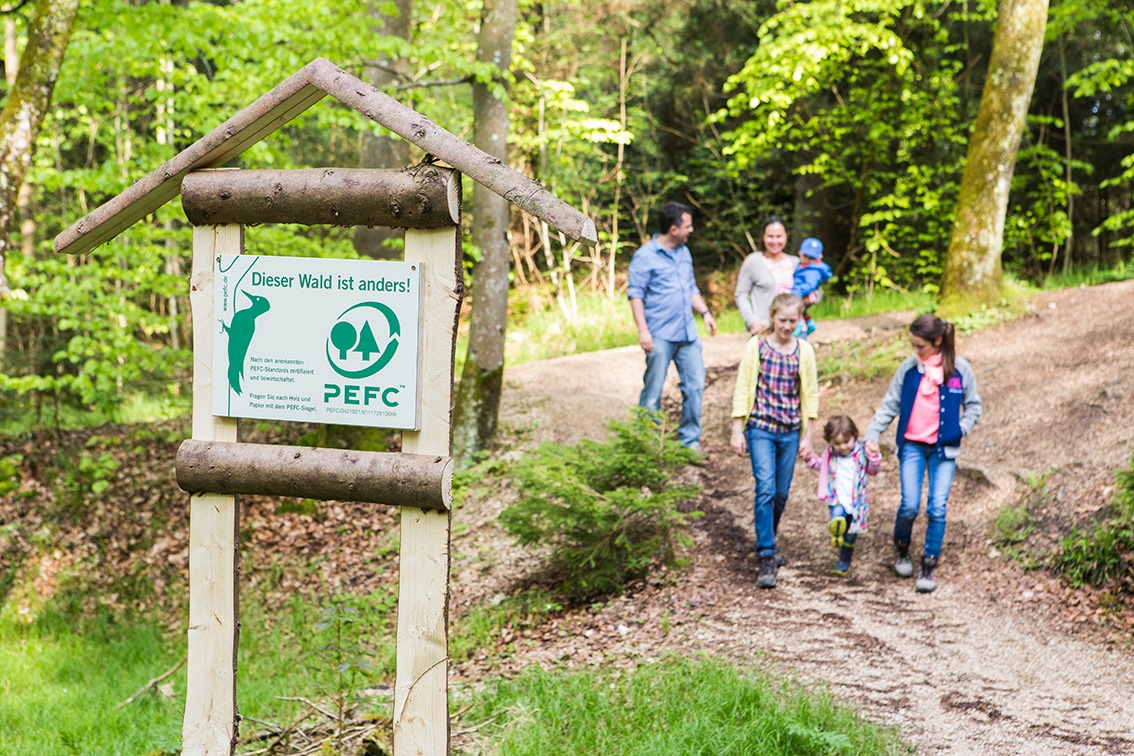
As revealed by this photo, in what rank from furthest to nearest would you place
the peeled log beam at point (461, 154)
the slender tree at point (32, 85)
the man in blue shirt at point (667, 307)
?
the man in blue shirt at point (667, 307)
the slender tree at point (32, 85)
the peeled log beam at point (461, 154)

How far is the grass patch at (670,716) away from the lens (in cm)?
407

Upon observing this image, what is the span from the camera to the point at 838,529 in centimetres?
651

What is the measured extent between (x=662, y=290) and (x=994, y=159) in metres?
5.64

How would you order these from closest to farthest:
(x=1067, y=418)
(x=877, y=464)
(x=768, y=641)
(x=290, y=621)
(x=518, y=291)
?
(x=768, y=641)
(x=877, y=464)
(x=290, y=621)
(x=1067, y=418)
(x=518, y=291)

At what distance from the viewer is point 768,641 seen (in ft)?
17.9

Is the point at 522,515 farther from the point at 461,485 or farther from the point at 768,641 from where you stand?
the point at 461,485

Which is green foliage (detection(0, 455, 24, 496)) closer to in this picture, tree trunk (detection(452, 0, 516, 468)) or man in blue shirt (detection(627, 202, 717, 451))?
tree trunk (detection(452, 0, 516, 468))

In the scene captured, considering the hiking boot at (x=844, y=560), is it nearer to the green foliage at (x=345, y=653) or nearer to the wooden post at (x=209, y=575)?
the green foliage at (x=345, y=653)

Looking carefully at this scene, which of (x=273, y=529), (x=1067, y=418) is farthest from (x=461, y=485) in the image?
Result: (x=1067, y=418)

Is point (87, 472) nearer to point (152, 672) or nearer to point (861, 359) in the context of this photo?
point (152, 672)

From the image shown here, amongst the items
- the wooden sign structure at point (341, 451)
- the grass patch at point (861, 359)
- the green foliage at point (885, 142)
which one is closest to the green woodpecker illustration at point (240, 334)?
the wooden sign structure at point (341, 451)

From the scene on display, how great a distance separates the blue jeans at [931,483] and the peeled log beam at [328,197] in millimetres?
4065

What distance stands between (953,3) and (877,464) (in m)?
12.8

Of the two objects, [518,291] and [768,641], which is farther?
[518,291]
